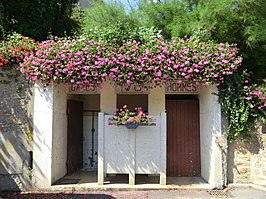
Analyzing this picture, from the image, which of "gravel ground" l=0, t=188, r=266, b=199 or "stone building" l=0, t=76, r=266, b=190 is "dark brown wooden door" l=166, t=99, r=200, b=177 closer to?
"stone building" l=0, t=76, r=266, b=190

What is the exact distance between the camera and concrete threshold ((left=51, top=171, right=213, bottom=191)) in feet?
22.0

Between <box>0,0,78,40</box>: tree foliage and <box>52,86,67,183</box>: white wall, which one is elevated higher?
<box>0,0,78,40</box>: tree foliage

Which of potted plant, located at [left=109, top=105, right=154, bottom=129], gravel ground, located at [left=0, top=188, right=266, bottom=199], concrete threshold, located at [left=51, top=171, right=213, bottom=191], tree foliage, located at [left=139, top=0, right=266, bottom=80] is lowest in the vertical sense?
gravel ground, located at [left=0, top=188, right=266, bottom=199]

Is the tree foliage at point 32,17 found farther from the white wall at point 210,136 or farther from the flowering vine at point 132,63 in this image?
the white wall at point 210,136

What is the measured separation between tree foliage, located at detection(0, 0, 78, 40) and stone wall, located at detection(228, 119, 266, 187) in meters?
7.92

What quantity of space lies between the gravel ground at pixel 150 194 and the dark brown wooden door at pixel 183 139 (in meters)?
1.52

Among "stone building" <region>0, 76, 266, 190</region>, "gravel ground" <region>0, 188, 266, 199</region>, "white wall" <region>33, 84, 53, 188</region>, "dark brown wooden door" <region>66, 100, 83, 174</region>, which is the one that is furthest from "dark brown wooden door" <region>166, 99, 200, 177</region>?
"white wall" <region>33, 84, 53, 188</region>

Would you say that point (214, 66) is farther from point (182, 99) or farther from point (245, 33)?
point (182, 99)

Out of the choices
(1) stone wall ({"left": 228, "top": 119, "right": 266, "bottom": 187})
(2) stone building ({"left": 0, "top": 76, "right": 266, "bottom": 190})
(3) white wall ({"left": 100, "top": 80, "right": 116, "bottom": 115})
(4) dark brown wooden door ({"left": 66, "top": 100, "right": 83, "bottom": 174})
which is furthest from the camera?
(4) dark brown wooden door ({"left": 66, "top": 100, "right": 83, "bottom": 174})

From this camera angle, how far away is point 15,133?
6801mm

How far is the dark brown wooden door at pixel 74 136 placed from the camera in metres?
8.05

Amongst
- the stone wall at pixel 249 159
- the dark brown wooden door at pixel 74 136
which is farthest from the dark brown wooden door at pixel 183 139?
the dark brown wooden door at pixel 74 136

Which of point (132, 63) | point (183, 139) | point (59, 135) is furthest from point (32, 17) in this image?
point (183, 139)

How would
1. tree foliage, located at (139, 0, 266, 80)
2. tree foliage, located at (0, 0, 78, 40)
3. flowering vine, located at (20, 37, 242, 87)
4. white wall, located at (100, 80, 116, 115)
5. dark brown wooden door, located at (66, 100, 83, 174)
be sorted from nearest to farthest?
flowering vine, located at (20, 37, 242, 87), tree foliage, located at (139, 0, 266, 80), white wall, located at (100, 80, 116, 115), dark brown wooden door, located at (66, 100, 83, 174), tree foliage, located at (0, 0, 78, 40)
